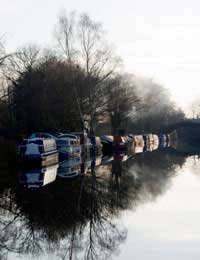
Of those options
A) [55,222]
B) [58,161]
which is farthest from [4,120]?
[55,222]

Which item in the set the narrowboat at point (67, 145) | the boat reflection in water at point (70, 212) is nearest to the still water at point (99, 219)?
the boat reflection in water at point (70, 212)

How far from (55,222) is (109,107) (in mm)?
46452

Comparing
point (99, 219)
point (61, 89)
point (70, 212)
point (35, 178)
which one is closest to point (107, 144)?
point (61, 89)

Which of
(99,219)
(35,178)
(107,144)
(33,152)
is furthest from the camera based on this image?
(107,144)

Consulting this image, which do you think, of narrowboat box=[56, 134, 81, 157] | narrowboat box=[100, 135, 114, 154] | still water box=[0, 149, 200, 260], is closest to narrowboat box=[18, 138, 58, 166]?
still water box=[0, 149, 200, 260]

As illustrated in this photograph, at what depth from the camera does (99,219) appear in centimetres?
1395

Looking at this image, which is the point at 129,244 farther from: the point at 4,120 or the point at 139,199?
the point at 4,120

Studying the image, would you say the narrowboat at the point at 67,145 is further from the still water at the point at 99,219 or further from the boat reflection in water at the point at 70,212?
the still water at the point at 99,219

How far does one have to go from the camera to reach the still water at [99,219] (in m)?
10.4

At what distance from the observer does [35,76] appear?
1966 inches

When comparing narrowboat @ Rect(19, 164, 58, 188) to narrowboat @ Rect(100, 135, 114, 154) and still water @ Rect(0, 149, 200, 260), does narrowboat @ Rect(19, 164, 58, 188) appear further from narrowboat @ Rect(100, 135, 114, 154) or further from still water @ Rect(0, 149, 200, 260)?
narrowboat @ Rect(100, 135, 114, 154)

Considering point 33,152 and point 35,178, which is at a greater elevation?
point 33,152

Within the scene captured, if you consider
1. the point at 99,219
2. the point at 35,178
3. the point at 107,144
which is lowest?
the point at 99,219

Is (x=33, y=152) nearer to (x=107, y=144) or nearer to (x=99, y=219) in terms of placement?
(x=99, y=219)
